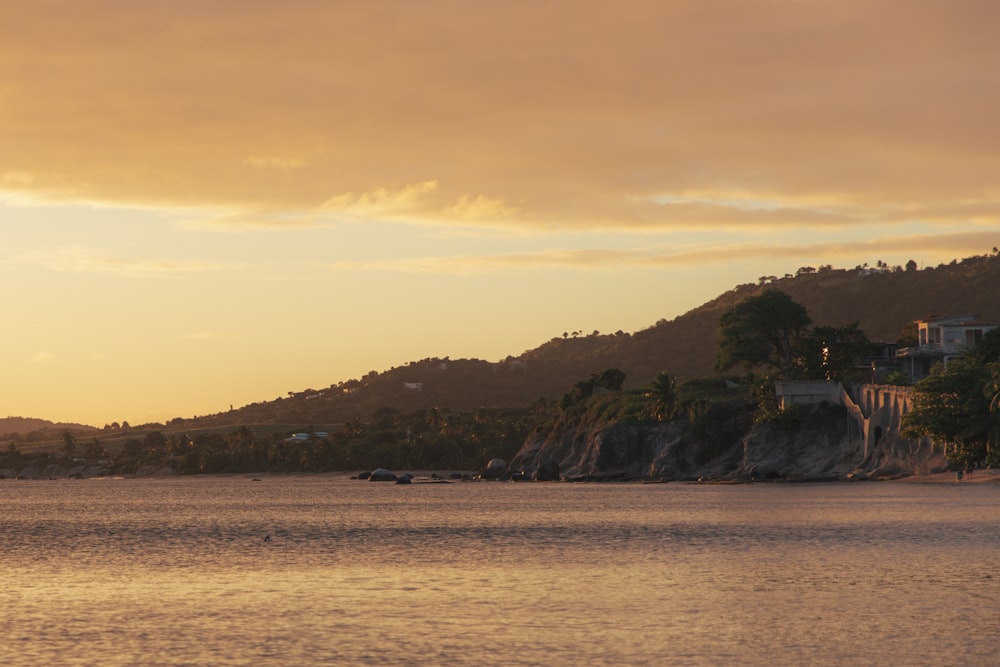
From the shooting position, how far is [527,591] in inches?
2073

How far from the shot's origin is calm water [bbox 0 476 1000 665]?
120 ft

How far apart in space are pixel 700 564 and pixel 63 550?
43.4 metres

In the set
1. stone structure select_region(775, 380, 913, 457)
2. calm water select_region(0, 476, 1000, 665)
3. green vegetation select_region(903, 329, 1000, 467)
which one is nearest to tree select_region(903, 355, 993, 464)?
green vegetation select_region(903, 329, 1000, 467)

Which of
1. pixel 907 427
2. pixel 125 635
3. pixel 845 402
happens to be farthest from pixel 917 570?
pixel 845 402

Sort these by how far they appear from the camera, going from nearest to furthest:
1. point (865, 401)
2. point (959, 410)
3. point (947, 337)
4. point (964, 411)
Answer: point (964, 411) → point (959, 410) → point (865, 401) → point (947, 337)

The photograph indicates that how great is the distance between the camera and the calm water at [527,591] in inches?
1444

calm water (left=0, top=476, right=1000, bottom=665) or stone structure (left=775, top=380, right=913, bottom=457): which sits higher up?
stone structure (left=775, top=380, right=913, bottom=457)

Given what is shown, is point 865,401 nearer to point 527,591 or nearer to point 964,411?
point 964,411

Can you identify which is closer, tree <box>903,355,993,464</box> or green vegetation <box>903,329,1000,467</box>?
green vegetation <box>903,329,1000,467</box>

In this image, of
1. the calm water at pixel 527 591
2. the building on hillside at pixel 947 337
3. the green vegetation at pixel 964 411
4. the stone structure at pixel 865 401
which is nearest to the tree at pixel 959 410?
the green vegetation at pixel 964 411

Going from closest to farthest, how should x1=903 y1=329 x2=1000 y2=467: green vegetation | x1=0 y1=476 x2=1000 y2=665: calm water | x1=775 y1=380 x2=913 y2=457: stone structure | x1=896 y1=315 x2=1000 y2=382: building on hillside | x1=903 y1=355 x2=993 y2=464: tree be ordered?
x1=0 y1=476 x2=1000 y2=665: calm water
x1=903 y1=329 x2=1000 y2=467: green vegetation
x1=903 y1=355 x2=993 y2=464: tree
x1=775 y1=380 x2=913 y2=457: stone structure
x1=896 y1=315 x2=1000 y2=382: building on hillside

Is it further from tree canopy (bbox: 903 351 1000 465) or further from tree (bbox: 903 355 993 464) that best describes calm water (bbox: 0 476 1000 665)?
tree (bbox: 903 355 993 464)

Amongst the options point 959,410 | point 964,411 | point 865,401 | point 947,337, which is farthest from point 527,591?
point 947,337

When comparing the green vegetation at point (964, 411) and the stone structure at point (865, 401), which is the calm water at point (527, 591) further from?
the stone structure at point (865, 401)
